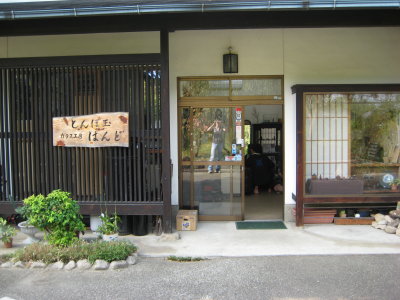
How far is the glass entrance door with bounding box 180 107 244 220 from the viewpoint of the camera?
7480 millimetres

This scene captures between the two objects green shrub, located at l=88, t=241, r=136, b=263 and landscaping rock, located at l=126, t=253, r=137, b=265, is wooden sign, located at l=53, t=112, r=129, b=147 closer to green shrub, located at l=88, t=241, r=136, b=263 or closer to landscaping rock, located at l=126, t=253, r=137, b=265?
green shrub, located at l=88, t=241, r=136, b=263

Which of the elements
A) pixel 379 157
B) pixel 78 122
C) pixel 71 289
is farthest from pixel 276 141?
pixel 71 289

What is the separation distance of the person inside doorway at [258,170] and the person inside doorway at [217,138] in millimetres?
2759

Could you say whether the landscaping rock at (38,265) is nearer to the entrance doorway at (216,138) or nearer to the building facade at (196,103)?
the building facade at (196,103)

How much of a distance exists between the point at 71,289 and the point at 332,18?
550 cm

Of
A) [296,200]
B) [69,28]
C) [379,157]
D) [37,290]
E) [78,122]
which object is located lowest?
[37,290]

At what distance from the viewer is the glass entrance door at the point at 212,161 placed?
748 cm

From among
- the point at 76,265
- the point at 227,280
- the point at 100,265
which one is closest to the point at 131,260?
the point at 100,265

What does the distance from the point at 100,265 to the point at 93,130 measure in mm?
2389

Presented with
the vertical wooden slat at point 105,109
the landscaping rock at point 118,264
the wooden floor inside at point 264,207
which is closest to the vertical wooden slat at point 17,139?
the vertical wooden slat at point 105,109

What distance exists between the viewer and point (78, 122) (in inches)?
254

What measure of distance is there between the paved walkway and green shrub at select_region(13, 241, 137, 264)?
50 centimetres

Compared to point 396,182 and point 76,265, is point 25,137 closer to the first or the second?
point 76,265

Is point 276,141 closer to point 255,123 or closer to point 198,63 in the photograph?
point 255,123
